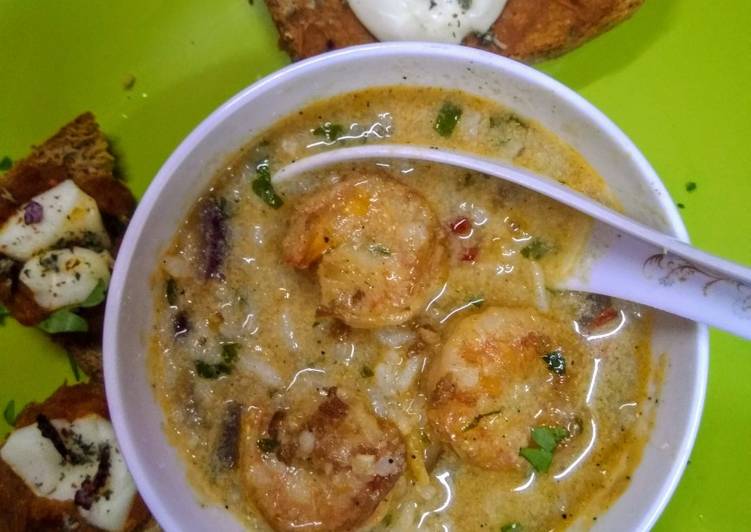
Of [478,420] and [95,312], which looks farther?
[95,312]

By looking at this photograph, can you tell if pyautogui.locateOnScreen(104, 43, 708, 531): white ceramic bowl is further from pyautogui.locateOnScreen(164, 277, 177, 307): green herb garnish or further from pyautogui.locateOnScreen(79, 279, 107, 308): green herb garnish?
pyautogui.locateOnScreen(79, 279, 107, 308): green herb garnish

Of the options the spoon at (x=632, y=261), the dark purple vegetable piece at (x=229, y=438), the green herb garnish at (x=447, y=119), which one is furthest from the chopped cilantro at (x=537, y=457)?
the green herb garnish at (x=447, y=119)

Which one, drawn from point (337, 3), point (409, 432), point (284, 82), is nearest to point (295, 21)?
point (337, 3)

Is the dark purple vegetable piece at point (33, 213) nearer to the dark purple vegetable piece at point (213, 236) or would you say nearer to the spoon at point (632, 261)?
the dark purple vegetable piece at point (213, 236)

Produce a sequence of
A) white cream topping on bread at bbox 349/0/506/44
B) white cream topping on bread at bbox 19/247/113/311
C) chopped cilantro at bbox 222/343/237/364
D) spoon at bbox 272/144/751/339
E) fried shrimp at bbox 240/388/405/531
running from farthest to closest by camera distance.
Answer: white cream topping on bread at bbox 349/0/506/44 → white cream topping on bread at bbox 19/247/113/311 → chopped cilantro at bbox 222/343/237/364 → fried shrimp at bbox 240/388/405/531 → spoon at bbox 272/144/751/339

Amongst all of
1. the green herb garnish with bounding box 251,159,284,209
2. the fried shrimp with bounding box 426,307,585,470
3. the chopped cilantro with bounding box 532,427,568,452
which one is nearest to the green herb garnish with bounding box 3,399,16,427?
the green herb garnish with bounding box 251,159,284,209

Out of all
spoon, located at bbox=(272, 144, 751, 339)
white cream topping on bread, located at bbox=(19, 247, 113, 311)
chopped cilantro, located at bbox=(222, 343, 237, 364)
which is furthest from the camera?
white cream topping on bread, located at bbox=(19, 247, 113, 311)

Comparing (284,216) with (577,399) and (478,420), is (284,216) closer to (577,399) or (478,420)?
(478,420)
